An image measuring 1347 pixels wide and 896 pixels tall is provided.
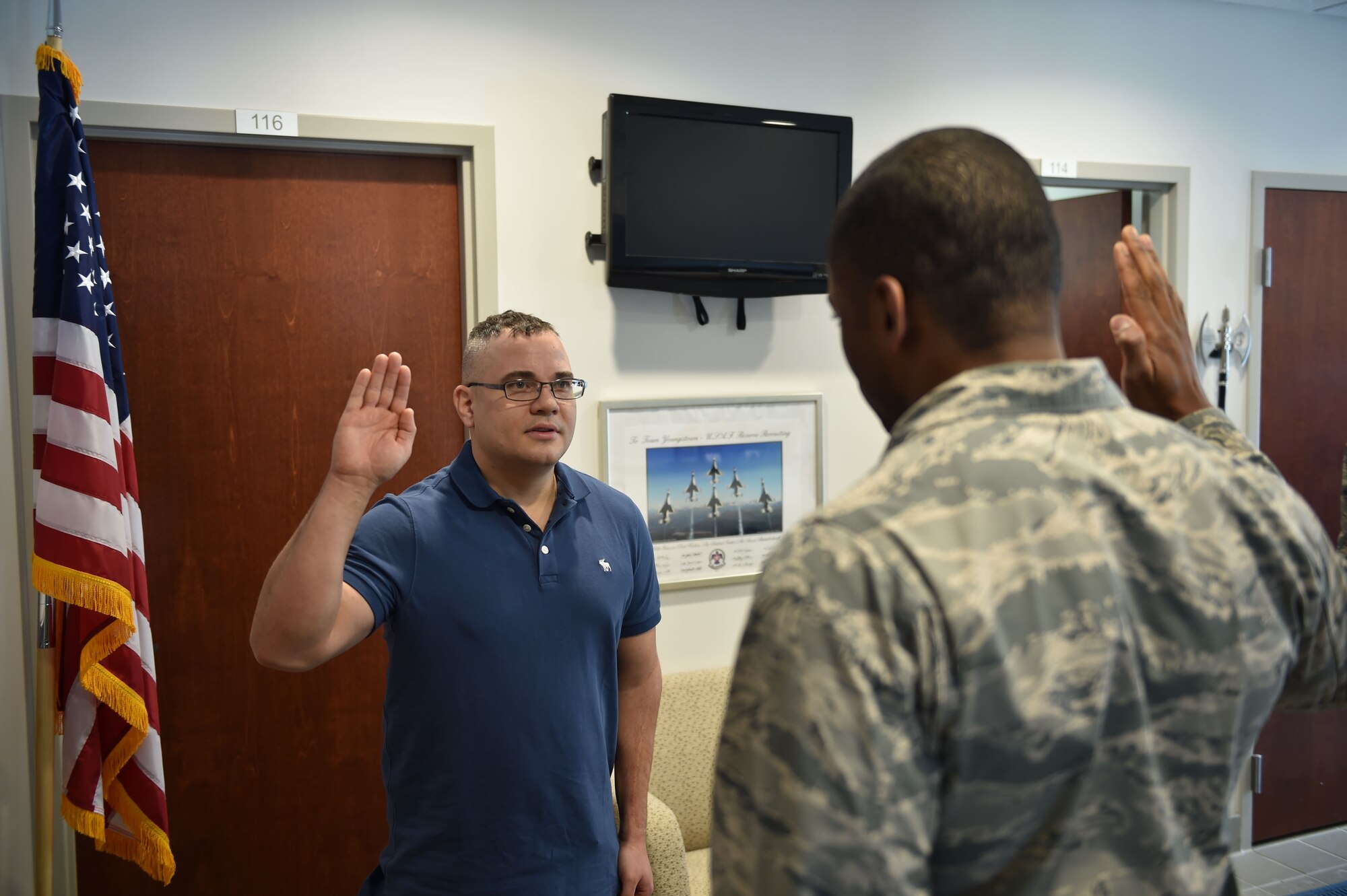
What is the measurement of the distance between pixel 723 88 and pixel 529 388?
1.44 m

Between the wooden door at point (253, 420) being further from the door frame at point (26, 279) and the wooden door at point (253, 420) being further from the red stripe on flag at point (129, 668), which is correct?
the red stripe on flag at point (129, 668)

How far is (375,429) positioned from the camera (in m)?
1.39

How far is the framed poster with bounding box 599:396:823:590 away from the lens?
9.02 ft

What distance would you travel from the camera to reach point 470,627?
153cm

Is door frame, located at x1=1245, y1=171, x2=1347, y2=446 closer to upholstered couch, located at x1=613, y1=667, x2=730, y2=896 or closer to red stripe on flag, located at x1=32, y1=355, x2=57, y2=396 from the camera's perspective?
upholstered couch, located at x1=613, y1=667, x2=730, y2=896

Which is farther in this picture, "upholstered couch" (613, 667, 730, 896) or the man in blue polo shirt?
A: "upholstered couch" (613, 667, 730, 896)

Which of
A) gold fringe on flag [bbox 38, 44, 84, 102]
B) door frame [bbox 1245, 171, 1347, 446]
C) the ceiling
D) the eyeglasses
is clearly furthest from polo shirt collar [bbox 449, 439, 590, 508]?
the ceiling

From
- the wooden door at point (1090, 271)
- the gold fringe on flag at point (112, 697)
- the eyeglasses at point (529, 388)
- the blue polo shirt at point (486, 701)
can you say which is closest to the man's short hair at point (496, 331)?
the eyeglasses at point (529, 388)

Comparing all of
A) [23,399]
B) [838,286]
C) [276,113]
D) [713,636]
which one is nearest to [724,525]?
[713,636]

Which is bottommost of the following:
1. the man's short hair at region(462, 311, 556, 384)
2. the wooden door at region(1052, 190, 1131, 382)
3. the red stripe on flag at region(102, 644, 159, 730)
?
the red stripe on flag at region(102, 644, 159, 730)

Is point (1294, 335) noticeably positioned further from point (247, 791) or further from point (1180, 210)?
point (247, 791)

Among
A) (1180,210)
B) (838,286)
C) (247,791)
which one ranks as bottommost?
(247,791)

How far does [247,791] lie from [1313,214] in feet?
12.9

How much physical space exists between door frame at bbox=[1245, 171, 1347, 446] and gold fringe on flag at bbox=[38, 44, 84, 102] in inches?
140
